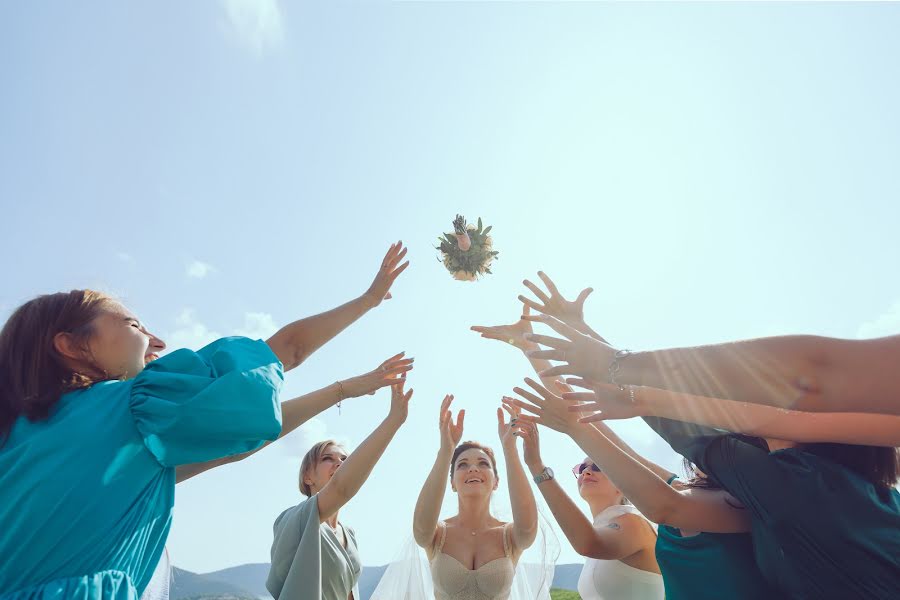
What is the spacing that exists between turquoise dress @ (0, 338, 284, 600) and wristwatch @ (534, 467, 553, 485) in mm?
2816

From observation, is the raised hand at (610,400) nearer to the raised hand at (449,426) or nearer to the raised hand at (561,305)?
the raised hand at (561,305)

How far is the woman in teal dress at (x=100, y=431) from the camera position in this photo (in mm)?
2230

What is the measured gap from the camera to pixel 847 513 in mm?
2723

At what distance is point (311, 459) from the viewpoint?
6.70 meters

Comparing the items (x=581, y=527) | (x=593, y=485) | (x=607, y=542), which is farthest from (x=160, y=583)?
(x=593, y=485)

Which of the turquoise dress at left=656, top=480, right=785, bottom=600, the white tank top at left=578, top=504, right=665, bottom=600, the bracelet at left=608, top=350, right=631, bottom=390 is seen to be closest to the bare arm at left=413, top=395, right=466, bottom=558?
the white tank top at left=578, top=504, right=665, bottom=600

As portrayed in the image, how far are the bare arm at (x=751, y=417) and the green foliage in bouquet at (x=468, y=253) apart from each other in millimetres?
4560

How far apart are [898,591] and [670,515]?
3.59 feet

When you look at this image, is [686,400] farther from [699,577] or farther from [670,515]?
[699,577]

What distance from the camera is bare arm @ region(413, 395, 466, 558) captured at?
6531 mm

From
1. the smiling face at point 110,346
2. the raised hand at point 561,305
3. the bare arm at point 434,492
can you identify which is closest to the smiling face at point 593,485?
the bare arm at point 434,492

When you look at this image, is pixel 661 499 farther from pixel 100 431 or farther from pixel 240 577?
pixel 240 577

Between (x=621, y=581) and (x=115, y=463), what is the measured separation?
177 inches

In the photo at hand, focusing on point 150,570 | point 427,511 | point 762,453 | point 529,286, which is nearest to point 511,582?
point 427,511
